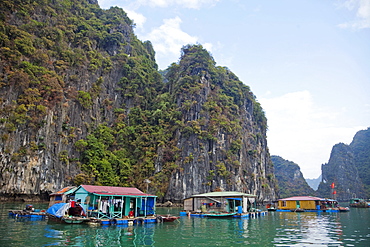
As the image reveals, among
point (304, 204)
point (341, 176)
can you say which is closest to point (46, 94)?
point (304, 204)

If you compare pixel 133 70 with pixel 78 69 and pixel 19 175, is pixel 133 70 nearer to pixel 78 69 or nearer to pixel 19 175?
pixel 78 69

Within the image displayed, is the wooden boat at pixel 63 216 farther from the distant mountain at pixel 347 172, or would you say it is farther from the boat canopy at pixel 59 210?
the distant mountain at pixel 347 172

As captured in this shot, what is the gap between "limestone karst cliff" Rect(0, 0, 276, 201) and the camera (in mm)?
40875

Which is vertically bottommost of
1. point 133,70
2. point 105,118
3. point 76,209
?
point 76,209

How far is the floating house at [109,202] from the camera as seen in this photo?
69.7 feet

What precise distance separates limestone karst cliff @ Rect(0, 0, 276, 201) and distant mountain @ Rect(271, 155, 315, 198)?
1596 inches

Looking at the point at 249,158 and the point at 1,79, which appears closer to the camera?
the point at 1,79

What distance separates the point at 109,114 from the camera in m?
61.4

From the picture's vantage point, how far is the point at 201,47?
72188 millimetres

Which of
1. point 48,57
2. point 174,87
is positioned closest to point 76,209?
point 48,57

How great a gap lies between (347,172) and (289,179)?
999 inches

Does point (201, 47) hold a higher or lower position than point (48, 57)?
higher

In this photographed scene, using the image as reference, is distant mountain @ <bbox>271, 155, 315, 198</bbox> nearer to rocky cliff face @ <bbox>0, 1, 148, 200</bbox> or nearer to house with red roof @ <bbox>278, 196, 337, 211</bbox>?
house with red roof @ <bbox>278, 196, 337, 211</bbox>

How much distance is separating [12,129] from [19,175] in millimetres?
6720
